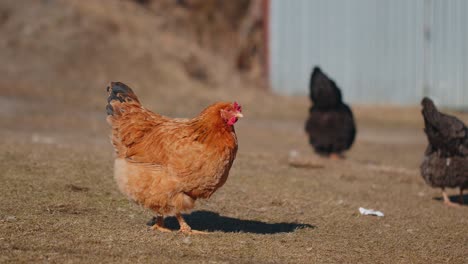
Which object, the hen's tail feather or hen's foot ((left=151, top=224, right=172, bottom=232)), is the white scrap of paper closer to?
hen's foot ((left=151, top=224, right=172, bottom=232))

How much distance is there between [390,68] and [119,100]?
19.9 m

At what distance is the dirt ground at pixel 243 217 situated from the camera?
636 centimetres

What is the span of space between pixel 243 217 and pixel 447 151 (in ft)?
11.2

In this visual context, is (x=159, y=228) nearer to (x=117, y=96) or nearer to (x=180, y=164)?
(x=180, y=164)

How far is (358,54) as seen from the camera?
26.4m

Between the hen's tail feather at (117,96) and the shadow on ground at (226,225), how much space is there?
1.27 meters

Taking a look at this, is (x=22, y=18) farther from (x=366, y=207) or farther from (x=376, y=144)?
(x=366, y=207)

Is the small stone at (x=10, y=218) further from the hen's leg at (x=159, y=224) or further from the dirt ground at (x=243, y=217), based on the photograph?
the hen's leg at (x=159, y=224)

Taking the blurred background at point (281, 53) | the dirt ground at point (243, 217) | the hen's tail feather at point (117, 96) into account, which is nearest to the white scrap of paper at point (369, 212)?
the dirt ground at point (243, 217)

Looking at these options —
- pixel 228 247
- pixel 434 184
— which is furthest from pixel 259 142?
pixel 228 247

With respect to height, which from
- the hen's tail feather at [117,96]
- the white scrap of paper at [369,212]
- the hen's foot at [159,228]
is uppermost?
the hen's tail feather at [117,96]

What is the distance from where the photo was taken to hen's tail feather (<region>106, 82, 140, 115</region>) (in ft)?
24.7

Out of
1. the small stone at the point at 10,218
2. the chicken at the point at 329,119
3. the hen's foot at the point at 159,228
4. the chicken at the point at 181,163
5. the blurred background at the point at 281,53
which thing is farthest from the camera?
the blurred background at the point at 281,53

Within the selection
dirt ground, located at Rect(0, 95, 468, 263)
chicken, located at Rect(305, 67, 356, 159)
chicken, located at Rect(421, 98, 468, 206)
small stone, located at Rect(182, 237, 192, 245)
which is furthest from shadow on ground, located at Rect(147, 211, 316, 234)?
chicken, located at Rect(305, 67, 356, 159)
